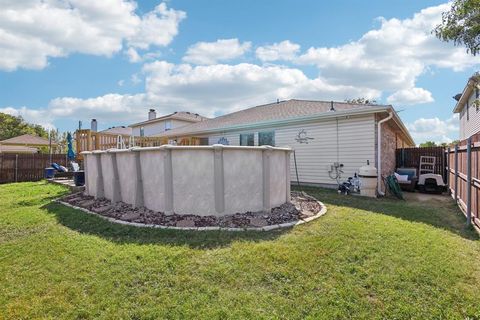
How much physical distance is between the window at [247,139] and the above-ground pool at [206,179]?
7233mm

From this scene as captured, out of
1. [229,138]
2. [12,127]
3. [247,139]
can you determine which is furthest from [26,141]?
[247,139]

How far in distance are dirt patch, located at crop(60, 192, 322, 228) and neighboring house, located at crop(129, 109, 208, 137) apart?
2136cm

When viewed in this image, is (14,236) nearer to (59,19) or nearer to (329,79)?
(59,19)

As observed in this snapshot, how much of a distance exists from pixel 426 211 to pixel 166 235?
659cm

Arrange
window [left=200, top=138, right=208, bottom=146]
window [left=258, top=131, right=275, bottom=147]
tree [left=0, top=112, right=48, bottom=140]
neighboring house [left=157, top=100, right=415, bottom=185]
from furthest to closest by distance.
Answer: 1. tree [left=0, top=112, right=48, bottom=140]
2. window [left=200, top=138, right=208, bottom=146]
3. window [left=258, top=131, right=275, bottom=147]
4. neighboring house [left=157, top=100, right=415, bottom=185]

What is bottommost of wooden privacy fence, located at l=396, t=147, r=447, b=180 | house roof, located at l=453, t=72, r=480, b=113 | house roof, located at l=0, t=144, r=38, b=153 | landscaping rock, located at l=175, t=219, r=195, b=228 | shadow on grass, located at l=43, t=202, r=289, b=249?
shadow on grass, located at l=43, t=202, r=289, b=249

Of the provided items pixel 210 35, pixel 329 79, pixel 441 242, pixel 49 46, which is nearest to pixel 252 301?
pixel 441 242

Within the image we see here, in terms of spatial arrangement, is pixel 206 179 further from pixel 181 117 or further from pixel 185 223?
pixel 181 117

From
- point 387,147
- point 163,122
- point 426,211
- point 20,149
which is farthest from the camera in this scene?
point 20,149

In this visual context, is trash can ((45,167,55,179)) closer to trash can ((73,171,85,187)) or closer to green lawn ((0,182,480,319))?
trash can ((73,171,85,187))

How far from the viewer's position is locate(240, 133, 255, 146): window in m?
14.0

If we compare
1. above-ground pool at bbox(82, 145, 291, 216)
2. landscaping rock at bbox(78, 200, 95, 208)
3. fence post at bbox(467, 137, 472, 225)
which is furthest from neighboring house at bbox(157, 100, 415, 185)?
landscaping rock at bbox(78, 200, 95, 208)

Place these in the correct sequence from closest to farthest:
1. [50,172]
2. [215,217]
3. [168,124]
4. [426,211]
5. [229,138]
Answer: [215,217] → [426,211] → [229,138] → [50,172] → [168,124]

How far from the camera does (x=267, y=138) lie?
13414mm
